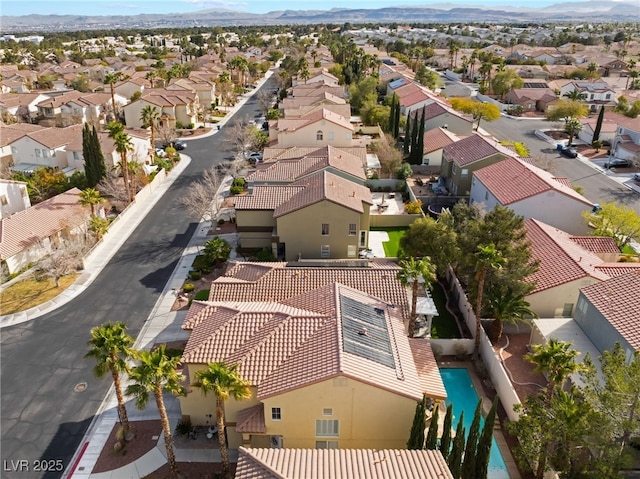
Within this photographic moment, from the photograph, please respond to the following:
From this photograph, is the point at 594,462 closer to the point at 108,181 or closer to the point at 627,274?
the point at 627,274

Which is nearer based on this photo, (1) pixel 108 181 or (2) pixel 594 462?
(2) pixel 594 462

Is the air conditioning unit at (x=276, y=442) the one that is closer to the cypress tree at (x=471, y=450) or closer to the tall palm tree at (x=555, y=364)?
the cypress tree at (x=471, y=450)

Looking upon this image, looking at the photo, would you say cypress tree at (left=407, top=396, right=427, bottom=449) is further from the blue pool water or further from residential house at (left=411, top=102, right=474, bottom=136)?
residential house at (left=411, top=102, right=474, bottom=136)

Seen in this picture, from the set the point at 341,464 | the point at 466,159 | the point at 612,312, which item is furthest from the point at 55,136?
Result: the point at 612,312

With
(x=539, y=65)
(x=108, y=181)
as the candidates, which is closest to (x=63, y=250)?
(x=108, y=181)

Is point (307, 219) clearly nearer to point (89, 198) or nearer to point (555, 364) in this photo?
point (89, 198)

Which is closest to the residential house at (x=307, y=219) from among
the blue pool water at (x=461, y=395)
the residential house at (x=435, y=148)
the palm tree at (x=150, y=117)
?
the blue pool water at (x=461, y=395)
